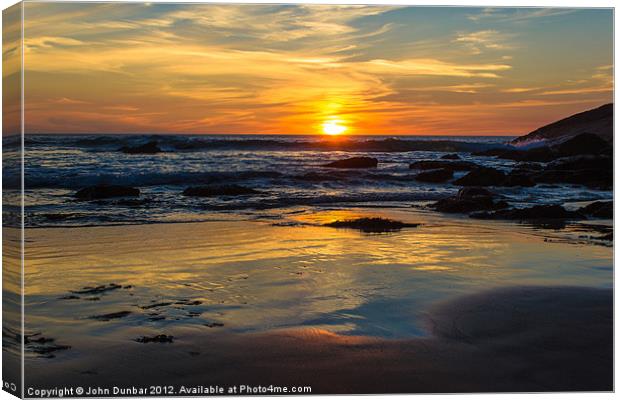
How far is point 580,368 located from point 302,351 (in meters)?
1.79

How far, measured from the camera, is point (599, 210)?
6277 mm

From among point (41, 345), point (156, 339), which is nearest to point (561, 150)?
point (156, 339)

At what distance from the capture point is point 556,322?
4910 millimetres

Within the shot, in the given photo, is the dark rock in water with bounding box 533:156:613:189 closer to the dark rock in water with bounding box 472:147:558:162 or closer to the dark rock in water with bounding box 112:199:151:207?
the dark rock in water with bounding box 472:147:558:162

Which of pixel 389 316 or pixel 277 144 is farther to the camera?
pixel 277 144

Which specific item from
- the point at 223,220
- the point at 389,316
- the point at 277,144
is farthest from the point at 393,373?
the point at 277,144

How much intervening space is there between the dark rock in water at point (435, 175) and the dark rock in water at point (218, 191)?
160cm

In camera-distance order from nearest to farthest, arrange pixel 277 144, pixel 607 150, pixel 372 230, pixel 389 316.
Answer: pixel 389 316 < pixel 607 150 < pixel 372 230 < pixel 277 144

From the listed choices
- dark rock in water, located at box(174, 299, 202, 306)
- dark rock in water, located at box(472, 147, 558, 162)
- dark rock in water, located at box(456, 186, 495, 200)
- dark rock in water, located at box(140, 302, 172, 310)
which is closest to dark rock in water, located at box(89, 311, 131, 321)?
dark rock in water, located at box(140, 302, 172, 310)

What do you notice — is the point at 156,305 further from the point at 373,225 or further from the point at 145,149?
the point at 373,225

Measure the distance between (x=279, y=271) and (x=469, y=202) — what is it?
209 cm

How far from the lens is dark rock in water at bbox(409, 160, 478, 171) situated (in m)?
6.43

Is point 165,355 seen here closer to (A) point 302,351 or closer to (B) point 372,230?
(A) point 302,351

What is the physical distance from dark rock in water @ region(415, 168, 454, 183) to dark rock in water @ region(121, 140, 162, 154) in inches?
93.2
